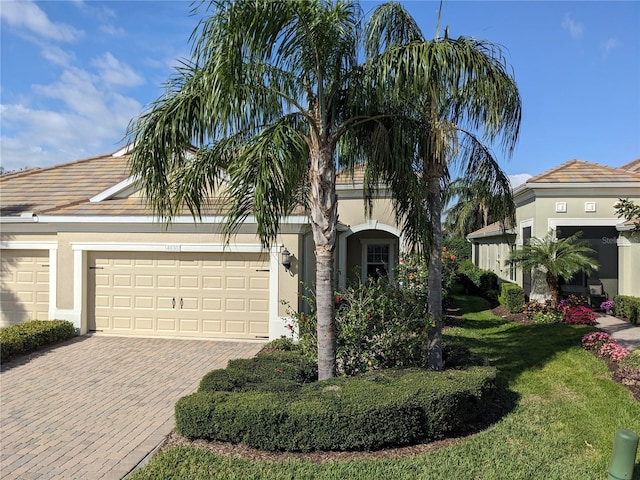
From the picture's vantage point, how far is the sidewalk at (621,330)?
9552mm

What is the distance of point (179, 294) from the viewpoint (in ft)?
35.5

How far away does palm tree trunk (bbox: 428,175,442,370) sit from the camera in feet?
21.7

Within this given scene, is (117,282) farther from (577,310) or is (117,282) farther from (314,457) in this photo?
(577,310)

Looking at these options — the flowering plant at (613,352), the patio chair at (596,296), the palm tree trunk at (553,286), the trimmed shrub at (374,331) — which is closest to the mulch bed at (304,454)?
the trimmed shrub at (374,331)

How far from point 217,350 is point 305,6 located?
730 cm

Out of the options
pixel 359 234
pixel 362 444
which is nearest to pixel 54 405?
pixel 362 444

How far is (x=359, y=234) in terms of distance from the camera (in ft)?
52.9

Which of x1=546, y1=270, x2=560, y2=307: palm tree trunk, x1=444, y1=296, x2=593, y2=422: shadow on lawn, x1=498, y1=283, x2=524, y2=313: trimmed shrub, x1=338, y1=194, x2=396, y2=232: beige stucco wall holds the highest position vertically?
x1=338, y1=194, x2=396, y2=232: beige stucco wall

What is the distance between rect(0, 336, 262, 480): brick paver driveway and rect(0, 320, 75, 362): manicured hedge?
319 mm

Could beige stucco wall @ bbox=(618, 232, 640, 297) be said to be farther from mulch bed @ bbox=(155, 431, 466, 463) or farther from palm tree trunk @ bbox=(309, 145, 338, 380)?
palm tree trunk @ bbox=(309, 145, 338, 380)

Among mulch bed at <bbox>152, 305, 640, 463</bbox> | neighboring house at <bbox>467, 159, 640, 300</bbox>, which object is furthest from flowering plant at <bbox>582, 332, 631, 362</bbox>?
mulch bed at <bbox>152, 305, 640, 463</bbox>

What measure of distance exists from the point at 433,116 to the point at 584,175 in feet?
34.0

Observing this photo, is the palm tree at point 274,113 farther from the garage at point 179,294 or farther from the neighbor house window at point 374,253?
the neighbor house window at point 374,253

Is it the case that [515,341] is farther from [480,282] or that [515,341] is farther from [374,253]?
[480,282]
